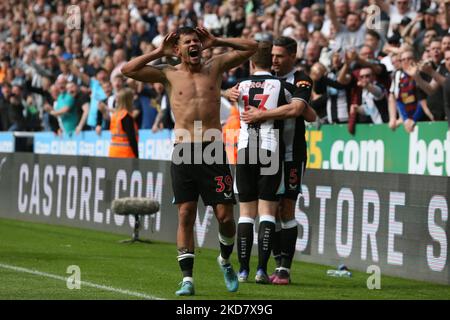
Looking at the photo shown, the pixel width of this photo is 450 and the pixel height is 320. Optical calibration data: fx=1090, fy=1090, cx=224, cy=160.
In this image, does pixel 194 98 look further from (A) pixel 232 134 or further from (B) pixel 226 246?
(A) pixel 232 134

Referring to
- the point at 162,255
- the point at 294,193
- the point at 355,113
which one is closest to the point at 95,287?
the point at 294,193

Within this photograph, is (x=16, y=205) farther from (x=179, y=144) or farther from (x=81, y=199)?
(x=179, y=144)

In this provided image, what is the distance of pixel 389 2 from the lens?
18719mm

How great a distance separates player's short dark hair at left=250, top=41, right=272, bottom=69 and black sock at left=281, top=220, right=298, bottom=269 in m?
1.70

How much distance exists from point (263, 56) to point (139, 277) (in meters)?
2.61

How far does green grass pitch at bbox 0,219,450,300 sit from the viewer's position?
391 inches

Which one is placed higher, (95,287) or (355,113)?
(355,113)

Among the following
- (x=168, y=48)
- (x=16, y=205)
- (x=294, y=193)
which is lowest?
(x=16, y=205)

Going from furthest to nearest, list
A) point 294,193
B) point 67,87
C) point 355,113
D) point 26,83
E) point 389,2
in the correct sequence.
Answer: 1. point 26,83
2. point 67,87
3. point 389,2
4. point 355,113
5. point 294,193

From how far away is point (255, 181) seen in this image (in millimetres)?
11031

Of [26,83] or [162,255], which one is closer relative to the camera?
[162,255]

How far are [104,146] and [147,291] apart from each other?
36.5ft

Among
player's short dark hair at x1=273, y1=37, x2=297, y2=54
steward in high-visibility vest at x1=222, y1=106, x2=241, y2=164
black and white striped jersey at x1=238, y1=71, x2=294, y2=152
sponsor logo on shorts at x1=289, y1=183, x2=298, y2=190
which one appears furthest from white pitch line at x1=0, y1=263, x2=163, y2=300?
steward in high-visibility vest at x1=222, y1=106, x2=241, y2=164

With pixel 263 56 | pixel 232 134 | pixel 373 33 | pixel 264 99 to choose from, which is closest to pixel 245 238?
pixel 264 99
